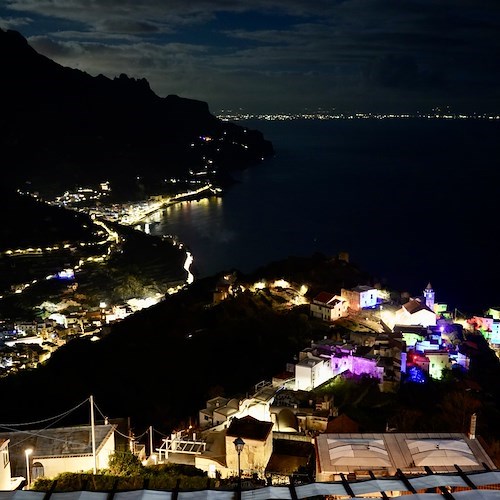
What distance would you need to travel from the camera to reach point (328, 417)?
34.9 ft

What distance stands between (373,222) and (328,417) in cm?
3219

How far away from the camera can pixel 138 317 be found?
22.0 meters

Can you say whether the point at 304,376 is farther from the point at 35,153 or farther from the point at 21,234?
the point at 35,153

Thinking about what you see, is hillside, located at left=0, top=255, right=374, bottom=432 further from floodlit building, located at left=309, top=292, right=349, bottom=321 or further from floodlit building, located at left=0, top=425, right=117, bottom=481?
floodlit building, located at left=0, top=425, right=117, bottom=481

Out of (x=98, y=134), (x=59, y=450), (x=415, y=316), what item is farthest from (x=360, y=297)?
(x=98, y=134)

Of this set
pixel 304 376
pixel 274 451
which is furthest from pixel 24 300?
pixel 274 451

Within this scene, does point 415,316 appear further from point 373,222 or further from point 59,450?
point 373,222

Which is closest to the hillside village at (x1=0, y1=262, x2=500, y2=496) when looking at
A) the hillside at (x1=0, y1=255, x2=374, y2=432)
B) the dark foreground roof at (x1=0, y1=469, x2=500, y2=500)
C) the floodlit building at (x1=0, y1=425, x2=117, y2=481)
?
the floodlit building at (x1=0, y1=425, x2=117, y2=481)

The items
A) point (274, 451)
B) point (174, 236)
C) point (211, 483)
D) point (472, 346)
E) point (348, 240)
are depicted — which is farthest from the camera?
point (174, 236)

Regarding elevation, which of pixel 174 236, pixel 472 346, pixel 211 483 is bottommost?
pixel 174 236

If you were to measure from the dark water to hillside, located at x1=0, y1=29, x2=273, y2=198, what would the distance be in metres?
9.35

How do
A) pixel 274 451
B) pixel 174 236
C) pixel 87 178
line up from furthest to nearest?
pixel 87 178 < pixel 174 236 < pixel 274 451

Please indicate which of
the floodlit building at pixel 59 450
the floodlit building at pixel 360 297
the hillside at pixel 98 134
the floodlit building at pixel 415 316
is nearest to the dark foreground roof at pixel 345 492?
the floodlit building at pixel 59 450

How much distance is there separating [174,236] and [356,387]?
1127 inches
